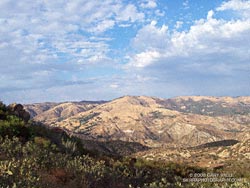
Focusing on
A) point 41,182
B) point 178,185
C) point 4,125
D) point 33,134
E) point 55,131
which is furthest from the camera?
point 55,131

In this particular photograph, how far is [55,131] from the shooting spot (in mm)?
25016

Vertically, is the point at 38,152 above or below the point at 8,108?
below

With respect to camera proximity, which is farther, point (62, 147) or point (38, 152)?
point (62, 147)

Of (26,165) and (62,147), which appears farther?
(62,147)

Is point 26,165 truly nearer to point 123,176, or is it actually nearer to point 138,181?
point 123,176

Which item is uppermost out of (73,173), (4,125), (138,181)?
(4,125)

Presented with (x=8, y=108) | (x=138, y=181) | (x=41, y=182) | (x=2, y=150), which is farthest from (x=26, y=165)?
(x=8, y=108)

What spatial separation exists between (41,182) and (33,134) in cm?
1187

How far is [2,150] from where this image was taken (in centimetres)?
1324

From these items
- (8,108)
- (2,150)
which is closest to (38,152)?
(2,150)

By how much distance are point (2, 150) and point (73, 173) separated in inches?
148

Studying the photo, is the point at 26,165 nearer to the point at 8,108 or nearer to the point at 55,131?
the point at 55,131

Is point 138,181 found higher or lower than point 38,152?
lower

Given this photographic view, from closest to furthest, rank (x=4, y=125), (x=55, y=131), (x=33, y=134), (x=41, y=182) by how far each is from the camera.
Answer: (x=41, y=182) < (x=4, y=125) < (x=33, y=134) < (x=55, y=131)
